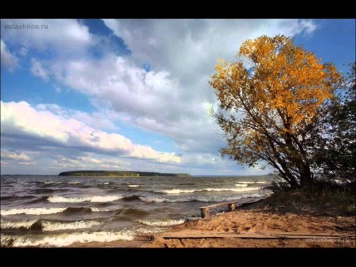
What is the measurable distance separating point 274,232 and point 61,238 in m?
10.1

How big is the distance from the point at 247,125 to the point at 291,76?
4007 mm

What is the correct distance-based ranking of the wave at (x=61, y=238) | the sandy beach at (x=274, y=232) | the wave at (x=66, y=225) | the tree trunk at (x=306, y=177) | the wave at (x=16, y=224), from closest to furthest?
the sandy beach at (x=274, y=232) → the wave at (x=61, y=238) → the wave at (x=66, y=225) → the wave at (x=16, y=224) → the tree trunk at (x=306, y=177)

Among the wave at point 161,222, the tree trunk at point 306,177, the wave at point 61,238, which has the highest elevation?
the tree trunk at point 306,177

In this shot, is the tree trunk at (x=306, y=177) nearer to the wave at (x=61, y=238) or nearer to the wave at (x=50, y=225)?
the wave at (x=61, y=238)

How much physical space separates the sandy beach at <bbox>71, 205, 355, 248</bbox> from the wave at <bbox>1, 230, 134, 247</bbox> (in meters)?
0.86

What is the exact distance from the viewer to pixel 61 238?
39.4 ft

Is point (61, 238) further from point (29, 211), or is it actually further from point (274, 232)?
point (29, 211)

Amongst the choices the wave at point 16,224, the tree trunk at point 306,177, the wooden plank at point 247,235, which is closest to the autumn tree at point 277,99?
the tree trunk at point 306,177

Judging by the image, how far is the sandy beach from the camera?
294 inches

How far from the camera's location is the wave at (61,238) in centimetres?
1141

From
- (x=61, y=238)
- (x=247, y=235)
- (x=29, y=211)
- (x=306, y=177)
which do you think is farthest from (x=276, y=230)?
(x=29, y=211)

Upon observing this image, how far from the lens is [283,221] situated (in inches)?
401

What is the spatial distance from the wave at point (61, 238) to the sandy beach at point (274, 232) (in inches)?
33.9
